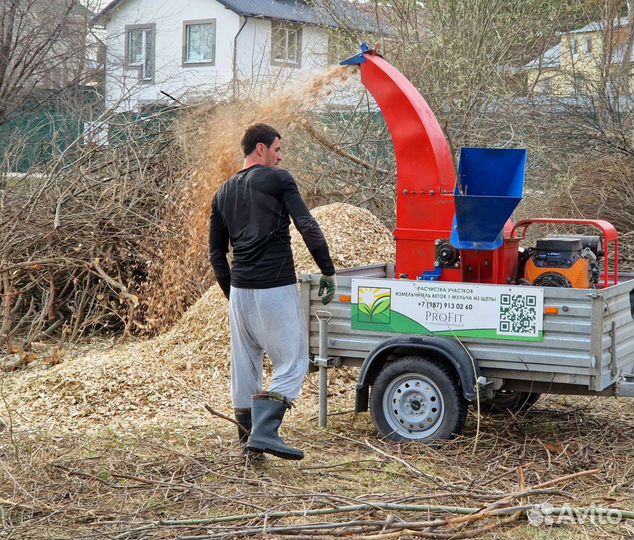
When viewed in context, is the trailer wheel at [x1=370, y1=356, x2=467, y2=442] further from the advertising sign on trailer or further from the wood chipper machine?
the advertising sign on trailer

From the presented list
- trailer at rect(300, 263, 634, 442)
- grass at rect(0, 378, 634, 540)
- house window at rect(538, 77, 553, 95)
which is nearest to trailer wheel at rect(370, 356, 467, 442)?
trailer at rect(300, 263, 634, 442)

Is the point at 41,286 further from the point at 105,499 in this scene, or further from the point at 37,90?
the point at 37,90

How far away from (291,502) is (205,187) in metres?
5.96

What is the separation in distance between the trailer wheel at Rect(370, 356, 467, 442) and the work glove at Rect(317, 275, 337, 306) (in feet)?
2.09

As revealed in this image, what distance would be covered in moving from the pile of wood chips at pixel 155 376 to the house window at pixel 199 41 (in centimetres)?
2645

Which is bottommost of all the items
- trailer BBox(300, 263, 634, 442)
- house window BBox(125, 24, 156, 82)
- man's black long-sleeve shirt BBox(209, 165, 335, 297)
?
trailer BBox(300, 263, 634, 442)

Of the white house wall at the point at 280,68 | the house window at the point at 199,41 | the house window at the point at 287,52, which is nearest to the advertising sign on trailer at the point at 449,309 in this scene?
the white house wall at the point at 280,68

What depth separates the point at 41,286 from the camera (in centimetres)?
1070

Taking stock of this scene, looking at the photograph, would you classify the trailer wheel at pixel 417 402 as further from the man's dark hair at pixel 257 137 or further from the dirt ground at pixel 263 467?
the man's dark hair at pixel 257 137

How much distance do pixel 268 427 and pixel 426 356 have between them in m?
1.18

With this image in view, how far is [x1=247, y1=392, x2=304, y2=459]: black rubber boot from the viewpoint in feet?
18.3

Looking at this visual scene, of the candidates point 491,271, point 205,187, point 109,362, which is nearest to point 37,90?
point 205,187

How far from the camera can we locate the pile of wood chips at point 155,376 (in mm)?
7234

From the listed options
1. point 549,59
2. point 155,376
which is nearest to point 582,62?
point 549,59
